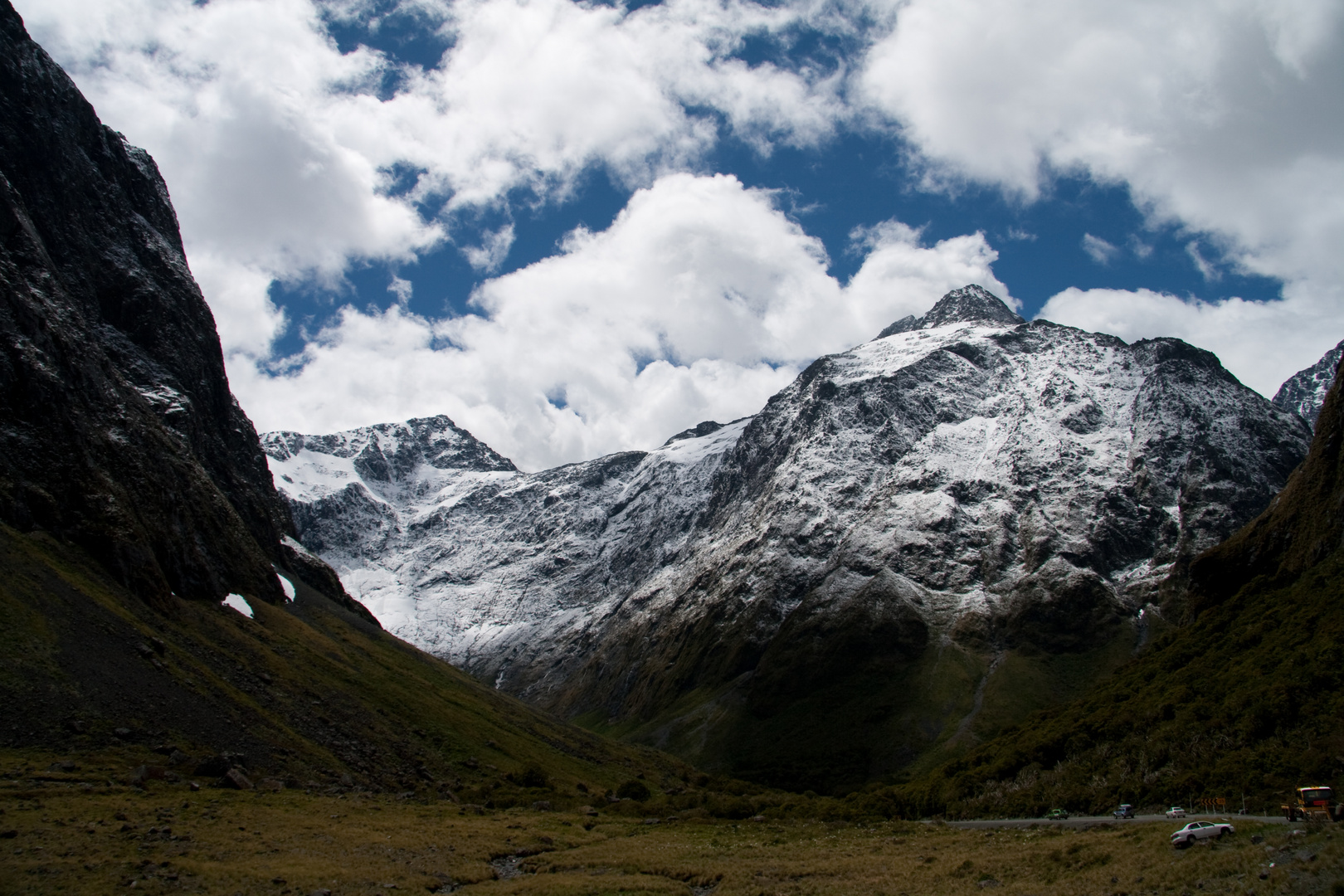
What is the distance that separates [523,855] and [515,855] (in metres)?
0.55

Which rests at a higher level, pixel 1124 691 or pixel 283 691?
pixel 283 691

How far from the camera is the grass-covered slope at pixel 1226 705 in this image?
64375 mm

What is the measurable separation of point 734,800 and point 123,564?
88311 mm

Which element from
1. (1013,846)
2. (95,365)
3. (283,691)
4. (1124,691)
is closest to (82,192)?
(95,365)

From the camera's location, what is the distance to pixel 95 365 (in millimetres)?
132125

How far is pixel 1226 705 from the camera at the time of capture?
76.1 m

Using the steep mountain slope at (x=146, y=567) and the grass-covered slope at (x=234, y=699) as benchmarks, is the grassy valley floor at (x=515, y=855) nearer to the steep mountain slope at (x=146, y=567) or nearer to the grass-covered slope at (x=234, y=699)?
the grass-covered slope at (x=234, y=699)

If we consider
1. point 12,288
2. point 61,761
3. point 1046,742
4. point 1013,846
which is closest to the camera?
point 1013,846

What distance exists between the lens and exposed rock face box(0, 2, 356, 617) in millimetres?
106938

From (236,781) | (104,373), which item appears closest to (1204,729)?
(236,781)

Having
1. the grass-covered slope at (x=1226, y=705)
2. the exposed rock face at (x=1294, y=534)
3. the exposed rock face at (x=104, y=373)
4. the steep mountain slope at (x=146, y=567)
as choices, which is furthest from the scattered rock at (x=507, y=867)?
the exposed rock face at (x=1294, y=534)

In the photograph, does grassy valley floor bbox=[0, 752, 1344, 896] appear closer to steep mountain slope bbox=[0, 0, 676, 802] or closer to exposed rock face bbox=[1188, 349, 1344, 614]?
steep mountain slope bbox=[0, 0, 676, 802]

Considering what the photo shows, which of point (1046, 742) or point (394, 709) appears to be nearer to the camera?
point (1046, 742)

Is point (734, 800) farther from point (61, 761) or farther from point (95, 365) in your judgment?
point (95, 365)
